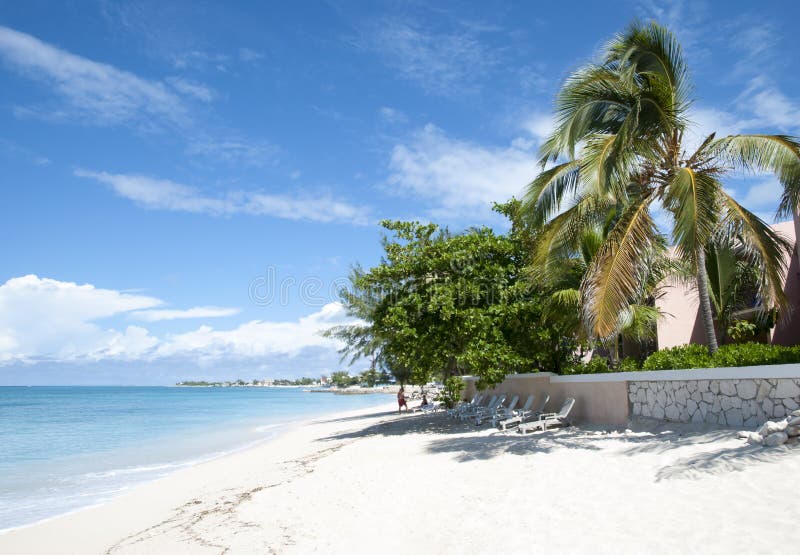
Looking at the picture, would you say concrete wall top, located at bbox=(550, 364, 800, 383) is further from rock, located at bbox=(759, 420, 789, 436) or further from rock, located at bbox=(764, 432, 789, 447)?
rock, located at bbox=(764, 432, 789, 447)

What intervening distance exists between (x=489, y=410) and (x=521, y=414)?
7.59 feet

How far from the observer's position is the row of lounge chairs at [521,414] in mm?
12384

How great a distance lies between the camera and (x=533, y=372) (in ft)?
50.8

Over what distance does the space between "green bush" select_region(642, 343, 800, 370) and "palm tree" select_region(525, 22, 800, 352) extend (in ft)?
1.42

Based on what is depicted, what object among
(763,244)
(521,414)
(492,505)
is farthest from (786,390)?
(521,414)

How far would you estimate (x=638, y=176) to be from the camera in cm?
1046

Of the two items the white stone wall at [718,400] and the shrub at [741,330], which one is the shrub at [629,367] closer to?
the white stone wall at [718,400]

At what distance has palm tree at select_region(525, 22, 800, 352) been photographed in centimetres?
866

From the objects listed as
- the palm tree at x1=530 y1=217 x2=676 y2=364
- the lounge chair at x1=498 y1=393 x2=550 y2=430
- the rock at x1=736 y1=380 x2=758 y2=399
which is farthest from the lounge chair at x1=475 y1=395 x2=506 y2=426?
the rock at x1=736 y1=380 x2=758 y2=399

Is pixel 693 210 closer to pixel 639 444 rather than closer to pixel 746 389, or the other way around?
pixel 746 389

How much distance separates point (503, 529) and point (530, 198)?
6.70 m

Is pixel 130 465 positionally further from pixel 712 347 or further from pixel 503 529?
pixel 712 347

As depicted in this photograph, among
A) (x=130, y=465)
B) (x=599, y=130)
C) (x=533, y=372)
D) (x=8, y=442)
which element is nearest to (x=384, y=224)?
(x=533, y=372)

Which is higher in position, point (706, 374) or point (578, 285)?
point (578, 285)
